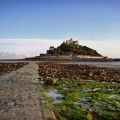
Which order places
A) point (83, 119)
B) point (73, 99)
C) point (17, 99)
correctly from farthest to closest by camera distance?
point (73, 99), point (17, 99), point (83, 119)

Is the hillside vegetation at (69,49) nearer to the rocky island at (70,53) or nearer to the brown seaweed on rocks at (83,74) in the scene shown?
the rocky island at (70,53)

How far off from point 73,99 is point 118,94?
237 cm

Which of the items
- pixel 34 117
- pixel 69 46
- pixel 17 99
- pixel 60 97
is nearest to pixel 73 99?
pixel 60 97

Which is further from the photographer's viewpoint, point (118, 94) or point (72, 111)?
point (118, 94)

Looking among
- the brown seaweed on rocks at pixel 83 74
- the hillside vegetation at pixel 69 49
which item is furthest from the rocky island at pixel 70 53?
the brown seaweed on rocks at pixel 83 74

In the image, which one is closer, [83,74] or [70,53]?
[83,74]

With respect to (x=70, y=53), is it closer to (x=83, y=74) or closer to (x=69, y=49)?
(x=69, y=49)

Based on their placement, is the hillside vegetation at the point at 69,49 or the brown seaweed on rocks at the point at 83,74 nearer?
the brown seaweed on rocks at the point at 83,74

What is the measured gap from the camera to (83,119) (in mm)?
7766

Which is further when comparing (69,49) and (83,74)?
(69,49)

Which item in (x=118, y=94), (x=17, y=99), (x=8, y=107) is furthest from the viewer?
(x=118, y=94)

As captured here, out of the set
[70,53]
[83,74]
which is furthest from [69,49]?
[83,74]

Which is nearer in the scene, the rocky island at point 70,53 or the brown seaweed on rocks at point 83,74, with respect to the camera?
the brown seaweed on rocks at point 83,74

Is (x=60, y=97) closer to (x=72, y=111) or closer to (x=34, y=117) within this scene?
(x=72, y=111)
